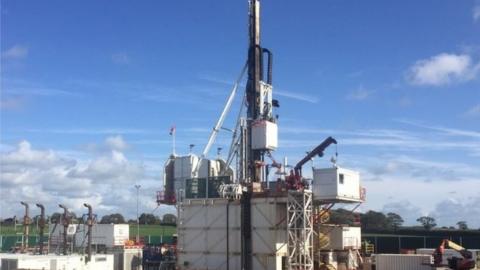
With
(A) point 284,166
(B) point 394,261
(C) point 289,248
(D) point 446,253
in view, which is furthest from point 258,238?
(D) point 446,253

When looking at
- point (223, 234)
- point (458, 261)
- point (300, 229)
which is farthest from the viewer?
point (458, 261)

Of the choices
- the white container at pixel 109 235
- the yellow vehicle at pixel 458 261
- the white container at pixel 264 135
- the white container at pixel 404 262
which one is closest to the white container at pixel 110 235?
the white container at pixel 109 235

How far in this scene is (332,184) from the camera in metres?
52.0

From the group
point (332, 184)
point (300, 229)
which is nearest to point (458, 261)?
point (332, 184)

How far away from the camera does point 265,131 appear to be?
5797 centimetres

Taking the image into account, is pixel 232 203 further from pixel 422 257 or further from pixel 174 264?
pixel 422 257

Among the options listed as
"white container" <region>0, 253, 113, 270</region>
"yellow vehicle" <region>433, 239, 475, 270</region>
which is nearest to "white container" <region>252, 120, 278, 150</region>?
"yellow vehicle" <region>433, 239, 475, 270</region>

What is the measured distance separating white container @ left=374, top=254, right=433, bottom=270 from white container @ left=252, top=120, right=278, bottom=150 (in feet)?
48.2

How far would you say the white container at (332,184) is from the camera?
2045 inches

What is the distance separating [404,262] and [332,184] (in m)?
12.2

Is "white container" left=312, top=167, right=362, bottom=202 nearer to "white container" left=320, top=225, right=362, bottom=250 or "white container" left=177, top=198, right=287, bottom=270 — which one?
"white container" left=177, top=198, right=287, bottom=270

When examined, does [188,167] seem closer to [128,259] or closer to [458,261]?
[128,259]

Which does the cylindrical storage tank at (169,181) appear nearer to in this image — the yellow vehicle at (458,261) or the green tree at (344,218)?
the green tree at (344,218)

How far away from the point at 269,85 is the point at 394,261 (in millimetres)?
20673
